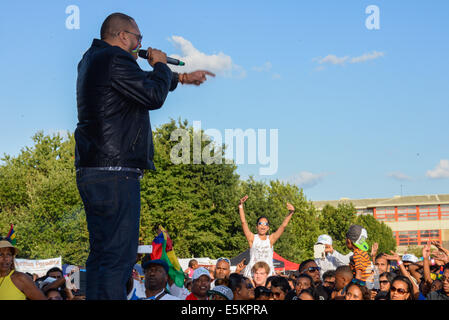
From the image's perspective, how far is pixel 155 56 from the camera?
392 cm

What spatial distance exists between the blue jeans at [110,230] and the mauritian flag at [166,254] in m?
3.63

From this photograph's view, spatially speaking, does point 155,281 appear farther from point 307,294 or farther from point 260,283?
point 260,283

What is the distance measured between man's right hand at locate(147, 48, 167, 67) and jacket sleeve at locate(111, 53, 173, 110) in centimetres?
22

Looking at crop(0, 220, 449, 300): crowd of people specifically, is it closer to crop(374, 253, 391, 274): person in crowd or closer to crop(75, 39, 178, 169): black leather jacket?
crop(374, 253, 391, 274): person in crowd

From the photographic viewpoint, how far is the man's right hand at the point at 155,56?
3.91 m

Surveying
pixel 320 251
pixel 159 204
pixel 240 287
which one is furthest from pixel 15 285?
pixel 159 204

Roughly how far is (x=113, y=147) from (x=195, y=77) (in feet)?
3.14

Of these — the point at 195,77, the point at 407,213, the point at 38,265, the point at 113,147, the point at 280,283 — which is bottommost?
the point at 38,265

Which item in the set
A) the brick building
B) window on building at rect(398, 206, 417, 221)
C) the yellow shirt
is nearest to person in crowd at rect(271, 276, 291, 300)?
the yellow shirt

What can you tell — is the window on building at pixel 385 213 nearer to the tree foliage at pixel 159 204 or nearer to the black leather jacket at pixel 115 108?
the tree foliage at pixel 159 204

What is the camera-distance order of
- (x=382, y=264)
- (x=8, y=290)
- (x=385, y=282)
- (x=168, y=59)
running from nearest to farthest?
1. (x=168, y=59)
2. (x=8, y=290)
3. (x=385, y=282)
4. (x=382, y=264)
